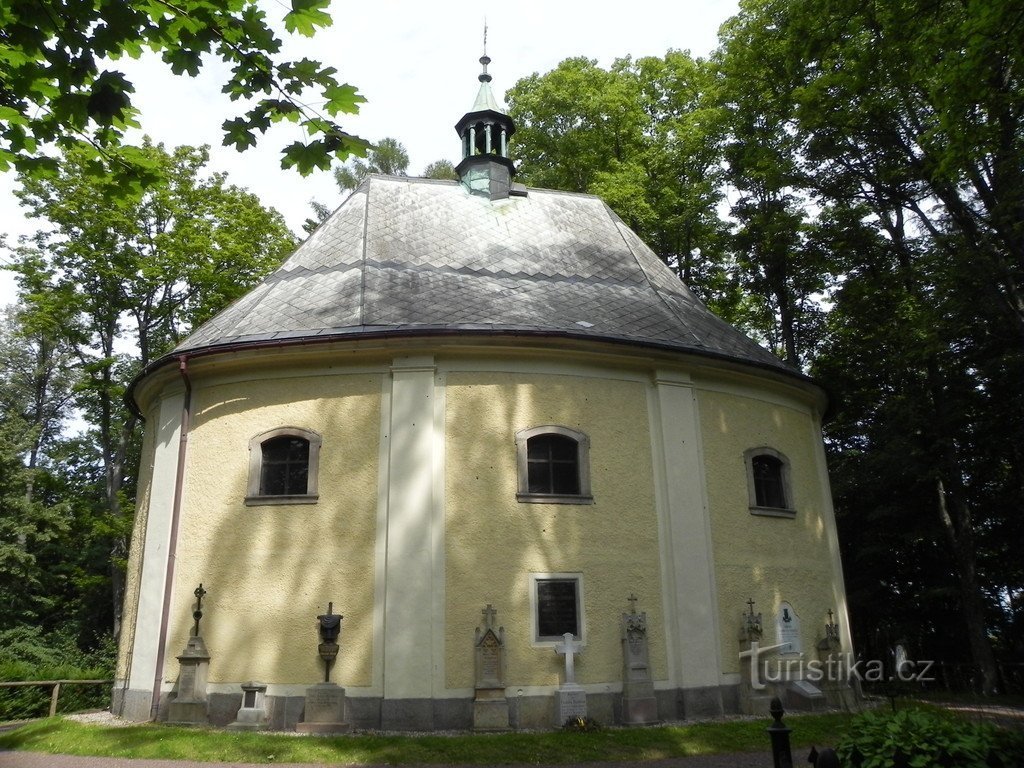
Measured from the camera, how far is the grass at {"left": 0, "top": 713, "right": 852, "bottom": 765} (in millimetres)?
8727

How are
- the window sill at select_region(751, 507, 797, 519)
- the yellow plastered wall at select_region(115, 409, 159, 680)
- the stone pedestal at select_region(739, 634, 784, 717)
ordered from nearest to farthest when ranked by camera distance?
the stone pedestal at select_region(739, 634, 784, 717) → the yellow plastered wall at select_region(115, 409, 159, 680) → the window sill at select_region(751, 507, 797, 519)

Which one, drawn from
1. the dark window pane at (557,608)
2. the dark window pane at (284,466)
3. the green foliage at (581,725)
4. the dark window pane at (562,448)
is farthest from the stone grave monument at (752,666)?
the dark window pane at (284,466)

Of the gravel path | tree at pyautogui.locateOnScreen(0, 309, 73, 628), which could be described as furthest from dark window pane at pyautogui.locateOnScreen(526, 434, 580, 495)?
tree at pyautogui.locateOnScreen(0, 309, 73, 628)

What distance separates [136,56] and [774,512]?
11.3 meters

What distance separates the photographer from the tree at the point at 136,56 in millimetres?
4758

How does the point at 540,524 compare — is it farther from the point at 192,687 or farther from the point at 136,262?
the point at 136,262

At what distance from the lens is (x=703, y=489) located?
12.4 metres

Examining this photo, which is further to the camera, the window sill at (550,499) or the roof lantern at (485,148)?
the roof lantern at (485,148)

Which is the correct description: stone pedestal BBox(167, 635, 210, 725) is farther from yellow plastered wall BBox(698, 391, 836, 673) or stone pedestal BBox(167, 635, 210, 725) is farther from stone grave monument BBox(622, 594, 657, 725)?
yellow plastered wall BBox(698, 391, 836, 673)

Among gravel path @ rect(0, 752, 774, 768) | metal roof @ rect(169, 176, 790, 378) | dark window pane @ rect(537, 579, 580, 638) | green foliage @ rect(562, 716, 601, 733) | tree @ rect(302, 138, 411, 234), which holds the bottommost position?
gravel path @ rect(0, 752, 774, 768)

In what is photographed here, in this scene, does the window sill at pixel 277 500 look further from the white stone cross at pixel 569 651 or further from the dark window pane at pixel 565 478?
the white stone cross at pixel 569 651

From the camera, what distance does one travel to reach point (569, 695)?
10.4 meters

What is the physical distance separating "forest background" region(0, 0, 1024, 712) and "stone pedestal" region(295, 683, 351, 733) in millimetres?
7956

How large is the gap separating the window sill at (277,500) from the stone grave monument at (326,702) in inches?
71.0
